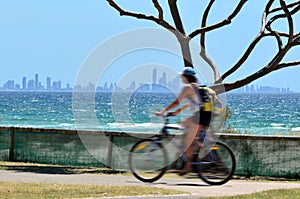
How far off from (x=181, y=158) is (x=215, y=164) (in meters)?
0.66

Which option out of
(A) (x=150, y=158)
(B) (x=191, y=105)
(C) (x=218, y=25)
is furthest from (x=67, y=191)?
(C) (x=218, y=25)

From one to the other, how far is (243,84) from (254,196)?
28.1ft

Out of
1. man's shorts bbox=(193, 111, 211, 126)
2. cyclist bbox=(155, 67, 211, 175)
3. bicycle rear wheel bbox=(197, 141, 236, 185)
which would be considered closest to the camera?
cyclist bbox=(155, 67, 211, 175)

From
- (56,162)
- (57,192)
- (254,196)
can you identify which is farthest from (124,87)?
(56,162)

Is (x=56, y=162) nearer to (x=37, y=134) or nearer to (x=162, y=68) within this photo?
(x=37, y=134)

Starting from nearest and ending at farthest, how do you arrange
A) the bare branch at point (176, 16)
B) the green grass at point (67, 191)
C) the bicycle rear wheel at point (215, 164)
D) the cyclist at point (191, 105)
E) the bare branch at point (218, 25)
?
the green grass at point (67, 191), the cyclist at point (191, 105), the bicycle rear wheel at point (215, 164), the bare branch at point (218, 25), the bare branch at point (176, 16)

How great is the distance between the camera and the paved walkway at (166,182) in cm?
1233

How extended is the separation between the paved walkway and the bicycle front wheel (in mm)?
238

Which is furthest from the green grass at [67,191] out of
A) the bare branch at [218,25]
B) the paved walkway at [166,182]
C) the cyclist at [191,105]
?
the bare branch at [218,25]

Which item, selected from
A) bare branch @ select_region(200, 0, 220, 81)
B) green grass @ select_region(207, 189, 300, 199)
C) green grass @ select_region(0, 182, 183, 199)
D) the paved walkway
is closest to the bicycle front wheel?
the paved walkway

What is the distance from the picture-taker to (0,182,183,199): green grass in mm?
11344

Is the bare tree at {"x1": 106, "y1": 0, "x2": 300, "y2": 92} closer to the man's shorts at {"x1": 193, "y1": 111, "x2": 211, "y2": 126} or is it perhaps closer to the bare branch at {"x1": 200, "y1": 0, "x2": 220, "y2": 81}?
the bare branch at {"x1": 200, "y1": 0, "x2": 220, "y2": 81}

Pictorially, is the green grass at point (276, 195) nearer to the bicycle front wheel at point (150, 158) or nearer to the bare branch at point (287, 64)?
the bicycle front wheel at point (150, 158)

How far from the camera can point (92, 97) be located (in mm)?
15242
